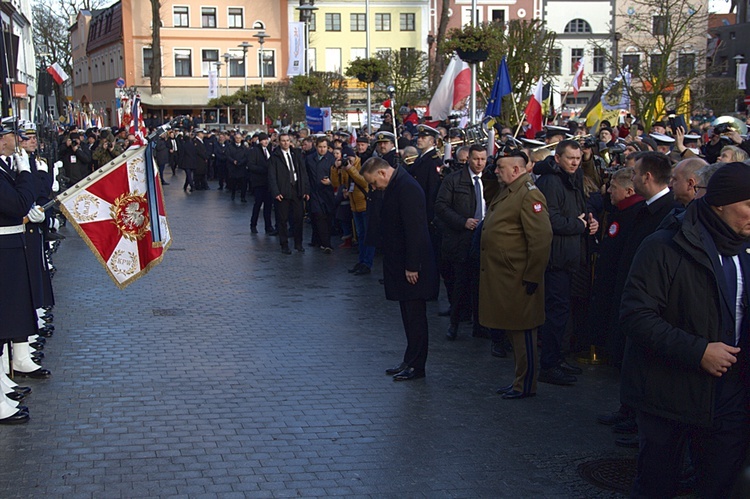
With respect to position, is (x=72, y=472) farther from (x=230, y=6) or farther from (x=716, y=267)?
(x=230, y=6)

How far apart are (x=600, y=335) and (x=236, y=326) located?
4350mm

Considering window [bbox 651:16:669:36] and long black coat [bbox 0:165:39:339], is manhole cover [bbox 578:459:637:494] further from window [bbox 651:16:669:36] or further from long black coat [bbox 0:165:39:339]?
window [bbox 651:16:669:36]

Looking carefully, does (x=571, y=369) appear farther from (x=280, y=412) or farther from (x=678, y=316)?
(x=678, y=316)

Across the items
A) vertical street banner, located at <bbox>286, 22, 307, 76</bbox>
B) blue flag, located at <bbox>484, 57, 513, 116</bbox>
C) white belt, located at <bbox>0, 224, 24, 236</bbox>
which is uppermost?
vertical street banner, located at <bbox>286, 22, 307, 76</bbox>

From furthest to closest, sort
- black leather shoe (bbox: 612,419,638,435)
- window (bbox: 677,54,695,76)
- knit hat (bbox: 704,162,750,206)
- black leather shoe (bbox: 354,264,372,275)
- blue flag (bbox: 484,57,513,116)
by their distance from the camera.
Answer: window (bbox: 677,54,695,76), blue flag (bbox: 484,57,513,116), black leather shoe (bbox: 354,264,372,275), black leather shoe (bbox: 612,419,638,435), knit hat (bbox: 704,162,750,206)

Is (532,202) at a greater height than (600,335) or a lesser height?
greater

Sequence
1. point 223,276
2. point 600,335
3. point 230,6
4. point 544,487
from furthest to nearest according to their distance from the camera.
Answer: point 230,6, point 223,276, point 600,335, point 544,487

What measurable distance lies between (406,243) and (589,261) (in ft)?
5.91

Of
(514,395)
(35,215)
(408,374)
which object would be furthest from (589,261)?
(35,215)

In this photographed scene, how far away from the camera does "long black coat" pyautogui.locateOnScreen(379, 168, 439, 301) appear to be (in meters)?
8.45

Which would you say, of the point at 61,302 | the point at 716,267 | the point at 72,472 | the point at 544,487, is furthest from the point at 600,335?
the point at 61,302

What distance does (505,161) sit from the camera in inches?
308

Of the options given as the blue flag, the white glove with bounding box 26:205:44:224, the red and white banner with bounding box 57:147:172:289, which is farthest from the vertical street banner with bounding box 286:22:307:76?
the white glove with bounding box 26:205:44:224

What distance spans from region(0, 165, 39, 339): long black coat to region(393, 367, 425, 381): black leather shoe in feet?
10.0
